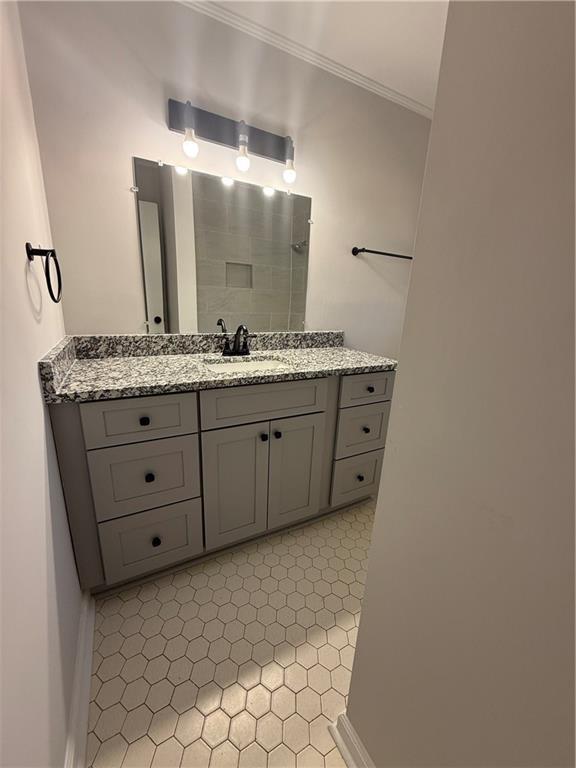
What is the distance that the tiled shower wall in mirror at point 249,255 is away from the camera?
1572mm

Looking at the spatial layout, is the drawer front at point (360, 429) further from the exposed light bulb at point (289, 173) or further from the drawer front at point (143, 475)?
the exposed light bulb at point (289, 173)

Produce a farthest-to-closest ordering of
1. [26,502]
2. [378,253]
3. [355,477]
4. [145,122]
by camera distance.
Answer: [378,253] < [355,477] < [145,122] < [26,502]

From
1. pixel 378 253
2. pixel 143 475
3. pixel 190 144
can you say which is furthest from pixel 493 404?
pixel 378 253

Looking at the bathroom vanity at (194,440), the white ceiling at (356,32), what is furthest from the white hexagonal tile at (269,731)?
the white ceiling at (356,32)

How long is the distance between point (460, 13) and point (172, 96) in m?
1.39

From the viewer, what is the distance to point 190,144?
1.39m

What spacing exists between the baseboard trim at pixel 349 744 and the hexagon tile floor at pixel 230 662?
0.03 meters

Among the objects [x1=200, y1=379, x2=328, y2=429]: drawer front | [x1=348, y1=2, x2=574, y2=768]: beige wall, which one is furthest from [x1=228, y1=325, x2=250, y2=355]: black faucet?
[x1=348, y1=2, x2=574, y2=768]: beige wall

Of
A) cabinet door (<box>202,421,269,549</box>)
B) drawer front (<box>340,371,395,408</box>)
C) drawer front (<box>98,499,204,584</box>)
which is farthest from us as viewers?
drawer front (<box>340,371,395,408</box>)

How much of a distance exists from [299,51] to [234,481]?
2.08m

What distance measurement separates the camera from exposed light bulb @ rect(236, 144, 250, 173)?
1.51 m

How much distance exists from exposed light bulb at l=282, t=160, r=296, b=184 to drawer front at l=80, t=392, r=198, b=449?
128 centimetres

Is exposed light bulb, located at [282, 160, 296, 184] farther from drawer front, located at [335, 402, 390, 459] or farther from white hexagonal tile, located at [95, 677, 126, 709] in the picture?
white hexagonal tile, located at [95, 677, 126, 709]

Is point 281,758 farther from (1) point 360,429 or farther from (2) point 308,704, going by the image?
(1) point 360,429
